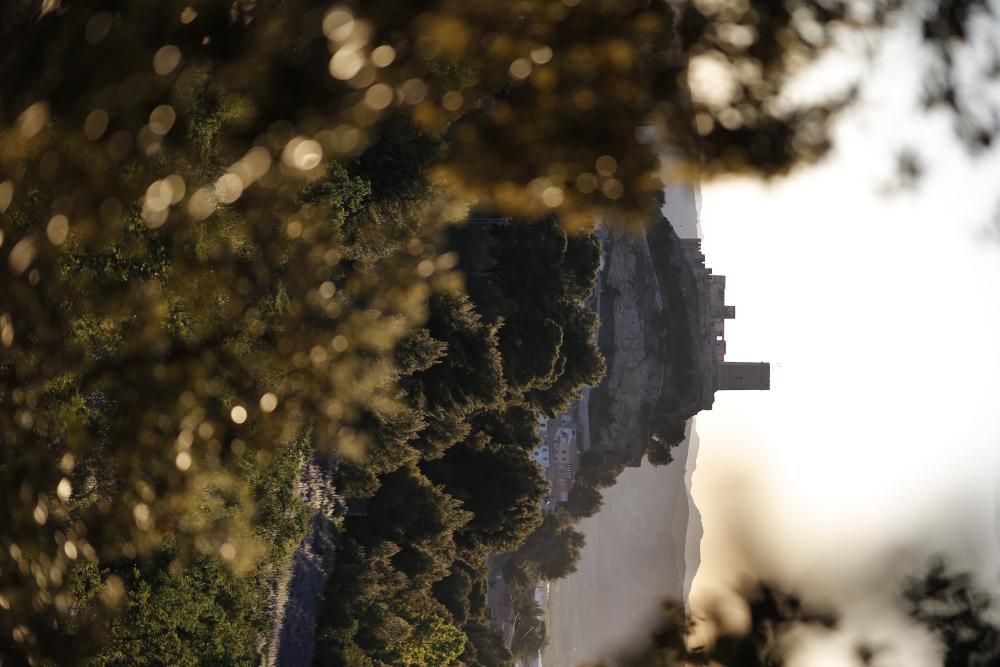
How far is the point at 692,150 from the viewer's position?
5430 mm

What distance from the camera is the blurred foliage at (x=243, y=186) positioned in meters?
5.44

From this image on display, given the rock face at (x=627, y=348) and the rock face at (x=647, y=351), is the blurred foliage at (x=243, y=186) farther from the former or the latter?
the rock face at (x=647, y=351)

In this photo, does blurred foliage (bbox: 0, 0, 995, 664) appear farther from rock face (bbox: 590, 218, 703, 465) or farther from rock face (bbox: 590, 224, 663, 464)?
rock face (bbox: 590, 218, 703, 465)

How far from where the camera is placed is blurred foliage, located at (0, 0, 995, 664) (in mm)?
5441

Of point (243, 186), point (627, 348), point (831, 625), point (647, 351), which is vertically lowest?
point (647, 351)

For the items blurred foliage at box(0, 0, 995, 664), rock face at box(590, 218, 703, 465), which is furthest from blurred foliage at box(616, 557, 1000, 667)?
rock face at box(590, 218, 703, 465)

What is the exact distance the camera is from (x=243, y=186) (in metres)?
6.81

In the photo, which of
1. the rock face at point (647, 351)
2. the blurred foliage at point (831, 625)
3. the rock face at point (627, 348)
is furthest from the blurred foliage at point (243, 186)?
the rock face at point (647, 351)

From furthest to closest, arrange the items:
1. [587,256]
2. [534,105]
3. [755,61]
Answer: [587,256] < [534,105] < [755,61]

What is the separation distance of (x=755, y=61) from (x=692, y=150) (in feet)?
1.93

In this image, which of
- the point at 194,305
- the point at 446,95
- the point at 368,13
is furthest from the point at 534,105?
the point at 194,305

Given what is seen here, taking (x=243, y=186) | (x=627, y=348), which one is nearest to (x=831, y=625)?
(x=243, y=186)

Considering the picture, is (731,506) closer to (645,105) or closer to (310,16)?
(645,105)

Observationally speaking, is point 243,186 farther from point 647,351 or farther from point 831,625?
point 647,351
